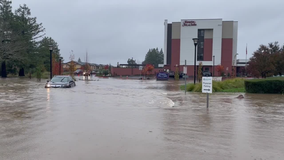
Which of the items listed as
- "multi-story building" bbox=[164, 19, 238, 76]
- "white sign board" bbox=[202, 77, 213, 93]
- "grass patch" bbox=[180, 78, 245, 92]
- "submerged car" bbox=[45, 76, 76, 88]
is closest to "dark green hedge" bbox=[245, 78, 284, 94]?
"grass patch" bbox=[180, 78, 245, 92]

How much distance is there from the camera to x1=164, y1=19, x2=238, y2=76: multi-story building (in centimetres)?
6869

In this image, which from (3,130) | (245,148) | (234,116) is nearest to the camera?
(245,148)

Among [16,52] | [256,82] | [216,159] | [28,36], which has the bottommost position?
[216,159]

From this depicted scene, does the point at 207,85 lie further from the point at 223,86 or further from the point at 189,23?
the point at 189,23

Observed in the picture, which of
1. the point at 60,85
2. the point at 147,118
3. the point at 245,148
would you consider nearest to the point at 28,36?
the point at 60,85

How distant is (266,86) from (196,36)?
167 feet

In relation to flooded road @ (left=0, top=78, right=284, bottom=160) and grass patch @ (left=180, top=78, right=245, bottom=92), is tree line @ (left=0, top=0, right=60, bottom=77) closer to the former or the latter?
grass patch @ (left=180, top=78, right=245, bottom=92)

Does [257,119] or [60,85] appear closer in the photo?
[257,119]

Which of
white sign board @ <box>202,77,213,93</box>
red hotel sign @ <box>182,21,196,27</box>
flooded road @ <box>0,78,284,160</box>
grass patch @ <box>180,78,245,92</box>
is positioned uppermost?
red hotel sign @ <box>182,21,196,27</box>

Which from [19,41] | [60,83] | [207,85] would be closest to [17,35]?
[19,41]

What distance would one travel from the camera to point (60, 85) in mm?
23859

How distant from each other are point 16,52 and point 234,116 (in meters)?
42.0

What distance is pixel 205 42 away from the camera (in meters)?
70.0

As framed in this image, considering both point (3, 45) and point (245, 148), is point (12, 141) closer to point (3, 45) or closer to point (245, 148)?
point (245, 148)
